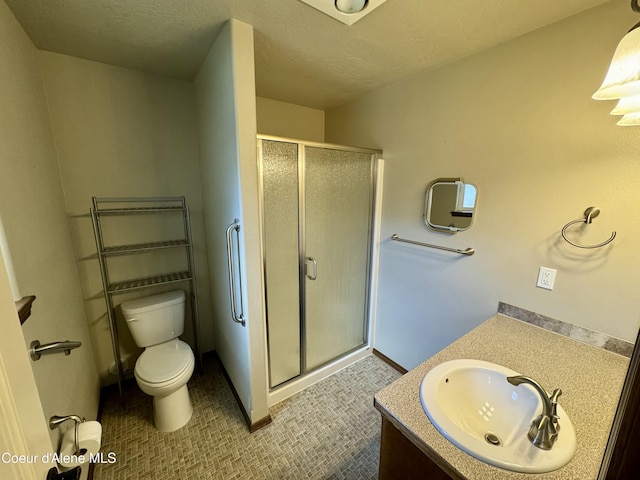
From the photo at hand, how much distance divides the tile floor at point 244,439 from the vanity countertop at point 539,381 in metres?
0.94

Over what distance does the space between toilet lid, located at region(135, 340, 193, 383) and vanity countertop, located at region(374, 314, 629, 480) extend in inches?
55.8

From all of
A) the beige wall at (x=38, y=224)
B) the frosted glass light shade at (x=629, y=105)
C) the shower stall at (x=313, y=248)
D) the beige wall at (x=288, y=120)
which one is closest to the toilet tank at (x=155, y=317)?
the beige wall at (x=38, y=224)

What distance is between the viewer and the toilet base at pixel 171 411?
1.68 m

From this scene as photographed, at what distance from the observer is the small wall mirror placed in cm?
165

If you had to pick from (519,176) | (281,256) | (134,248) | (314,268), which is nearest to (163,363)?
(134,248)

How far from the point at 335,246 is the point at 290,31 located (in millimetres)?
1393

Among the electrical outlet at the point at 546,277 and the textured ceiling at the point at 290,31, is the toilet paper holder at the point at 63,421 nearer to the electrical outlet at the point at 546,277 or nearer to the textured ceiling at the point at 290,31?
the textured ceiling at the point at 290,31

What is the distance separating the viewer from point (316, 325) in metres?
2.11

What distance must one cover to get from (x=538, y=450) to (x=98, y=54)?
2.84 m

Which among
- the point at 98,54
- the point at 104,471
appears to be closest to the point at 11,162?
the point at 98,54

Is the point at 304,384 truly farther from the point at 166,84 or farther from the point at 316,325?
the point at 166,84

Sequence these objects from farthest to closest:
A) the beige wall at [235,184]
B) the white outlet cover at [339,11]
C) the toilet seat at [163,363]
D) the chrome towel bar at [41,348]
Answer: the toilet seat at [163,363], the beige wall at [235,184], the white outlet cover at [339,11], the chrome towel bar at [41,348]

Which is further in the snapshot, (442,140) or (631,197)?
(442,140)

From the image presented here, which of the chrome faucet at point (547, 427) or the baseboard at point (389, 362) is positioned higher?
the chrome faucet at point (547, 427)
